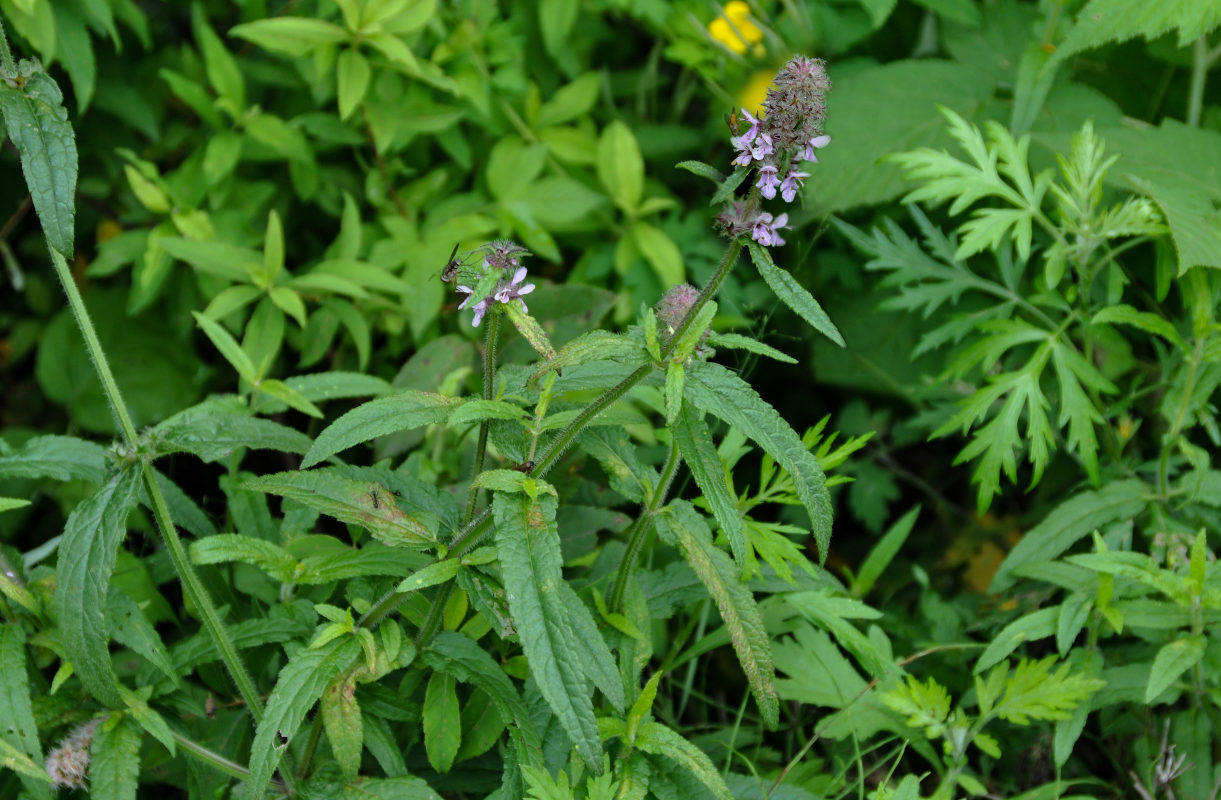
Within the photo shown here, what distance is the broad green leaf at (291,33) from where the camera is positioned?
2.62 meters

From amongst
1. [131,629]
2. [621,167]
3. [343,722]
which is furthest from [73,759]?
[621,167]

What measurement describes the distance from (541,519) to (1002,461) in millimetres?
1278

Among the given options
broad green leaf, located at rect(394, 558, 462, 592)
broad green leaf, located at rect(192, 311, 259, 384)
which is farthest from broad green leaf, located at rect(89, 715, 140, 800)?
broad green leaf, located at rect(192, 311, 259, 384)

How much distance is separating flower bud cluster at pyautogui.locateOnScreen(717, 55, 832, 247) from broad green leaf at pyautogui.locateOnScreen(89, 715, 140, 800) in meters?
1.32

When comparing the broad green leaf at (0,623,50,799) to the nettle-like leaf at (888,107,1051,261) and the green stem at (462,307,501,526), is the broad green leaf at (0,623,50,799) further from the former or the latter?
the nettle-like leaf at (888,107,1051,261)

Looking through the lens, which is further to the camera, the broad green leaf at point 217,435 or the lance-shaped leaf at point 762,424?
the broad green leaf at point 217,435

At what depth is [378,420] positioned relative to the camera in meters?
1.54

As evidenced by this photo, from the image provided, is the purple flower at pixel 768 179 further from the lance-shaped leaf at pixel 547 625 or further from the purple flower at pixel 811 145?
the lance-shaped leaf at pixel 547 625

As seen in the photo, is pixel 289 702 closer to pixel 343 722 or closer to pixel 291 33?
pixel 343 722

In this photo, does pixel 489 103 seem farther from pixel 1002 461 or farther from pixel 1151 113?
pixel 1151 113

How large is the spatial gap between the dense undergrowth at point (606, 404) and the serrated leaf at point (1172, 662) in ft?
0.03

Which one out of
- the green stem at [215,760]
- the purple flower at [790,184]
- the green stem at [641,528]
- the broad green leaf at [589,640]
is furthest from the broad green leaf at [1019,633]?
the green stem at [215,760]

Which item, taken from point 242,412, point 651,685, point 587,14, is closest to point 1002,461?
point 651,685

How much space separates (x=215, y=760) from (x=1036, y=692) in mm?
1510
